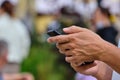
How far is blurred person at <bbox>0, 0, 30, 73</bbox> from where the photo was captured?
29.5ft

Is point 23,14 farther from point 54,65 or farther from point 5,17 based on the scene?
point 54,65

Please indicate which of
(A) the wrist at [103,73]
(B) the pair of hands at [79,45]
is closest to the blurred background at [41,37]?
(A) the wrist at [103,73]

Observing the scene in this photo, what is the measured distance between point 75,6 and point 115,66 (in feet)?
28.2

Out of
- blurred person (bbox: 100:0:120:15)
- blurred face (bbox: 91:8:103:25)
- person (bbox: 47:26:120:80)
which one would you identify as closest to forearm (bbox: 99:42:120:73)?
person (bbox: 47:26:120:80)

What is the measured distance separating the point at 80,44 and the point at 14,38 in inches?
246

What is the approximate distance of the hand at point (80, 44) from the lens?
113 inches

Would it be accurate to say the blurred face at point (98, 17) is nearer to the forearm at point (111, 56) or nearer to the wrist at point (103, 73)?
the wrist at point (103, 73)

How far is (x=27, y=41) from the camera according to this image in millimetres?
9305

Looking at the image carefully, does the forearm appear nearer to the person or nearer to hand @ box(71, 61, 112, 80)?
the person

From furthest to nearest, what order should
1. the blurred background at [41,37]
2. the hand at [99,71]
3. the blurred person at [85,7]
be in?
the blurred person at [85,7]
the blurred background at [41,37]
the hand at [99,71]

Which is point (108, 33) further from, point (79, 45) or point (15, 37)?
point (79, 45)

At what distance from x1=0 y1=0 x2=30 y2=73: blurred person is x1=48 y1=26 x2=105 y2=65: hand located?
19.6 ft

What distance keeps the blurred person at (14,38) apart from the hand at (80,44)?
5969mm

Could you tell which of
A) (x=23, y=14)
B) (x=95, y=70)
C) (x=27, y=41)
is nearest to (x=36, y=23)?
(x=23, y=14)
